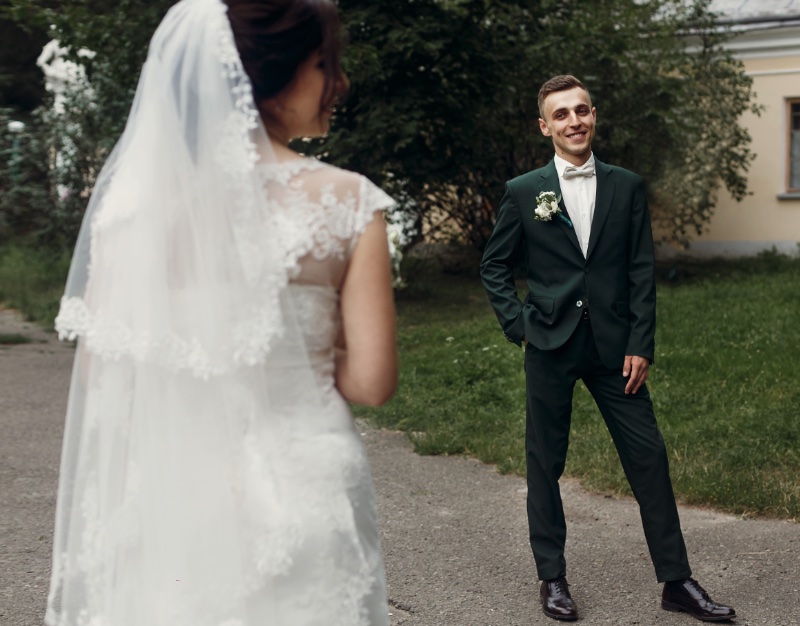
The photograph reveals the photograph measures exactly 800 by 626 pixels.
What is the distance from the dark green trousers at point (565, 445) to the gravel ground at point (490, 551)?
294mm

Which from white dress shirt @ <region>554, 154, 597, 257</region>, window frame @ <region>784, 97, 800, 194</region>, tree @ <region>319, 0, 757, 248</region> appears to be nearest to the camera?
white dress shirt @ <region>554, 154, 597, 257</region>

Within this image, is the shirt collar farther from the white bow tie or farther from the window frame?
the window frame

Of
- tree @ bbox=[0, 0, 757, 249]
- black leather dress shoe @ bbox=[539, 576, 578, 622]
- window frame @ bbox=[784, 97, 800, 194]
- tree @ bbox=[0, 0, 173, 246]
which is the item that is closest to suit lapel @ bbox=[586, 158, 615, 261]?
black leather dress shoe @ bbox=[539, 576, 578, 622]

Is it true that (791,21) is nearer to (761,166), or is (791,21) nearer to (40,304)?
(761,166)

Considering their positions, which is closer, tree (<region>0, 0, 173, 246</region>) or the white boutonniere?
the white boutonniere

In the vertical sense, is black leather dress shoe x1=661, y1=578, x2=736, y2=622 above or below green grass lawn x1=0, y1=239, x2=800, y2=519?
below

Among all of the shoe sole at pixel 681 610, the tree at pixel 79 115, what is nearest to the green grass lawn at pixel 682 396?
the shoe sole at pixel 681 610

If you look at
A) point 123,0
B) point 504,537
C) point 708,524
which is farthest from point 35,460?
point 123,0

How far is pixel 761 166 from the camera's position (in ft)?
63.9

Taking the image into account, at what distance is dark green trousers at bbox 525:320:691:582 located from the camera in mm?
4539

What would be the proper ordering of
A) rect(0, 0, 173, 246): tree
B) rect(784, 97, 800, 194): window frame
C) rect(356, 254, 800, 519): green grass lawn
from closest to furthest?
rect(356, 254, 800, 519): green grass lawn < rect(0, 0, 173, 246): tree < rect(784, 97, 800, 194): window frame

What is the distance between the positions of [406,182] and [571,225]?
34.8 feet

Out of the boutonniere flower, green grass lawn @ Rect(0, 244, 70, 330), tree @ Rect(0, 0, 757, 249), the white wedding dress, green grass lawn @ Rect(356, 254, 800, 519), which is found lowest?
green grass lawn @ Rect(0, 244, 70, 330)

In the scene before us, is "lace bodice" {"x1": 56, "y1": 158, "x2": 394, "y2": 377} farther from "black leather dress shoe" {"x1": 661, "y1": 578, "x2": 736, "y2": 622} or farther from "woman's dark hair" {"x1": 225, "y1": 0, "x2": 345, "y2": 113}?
"black leather dress shoe" {"x1": 661, "y1": 578, "x2": 736, "y2": 622}
